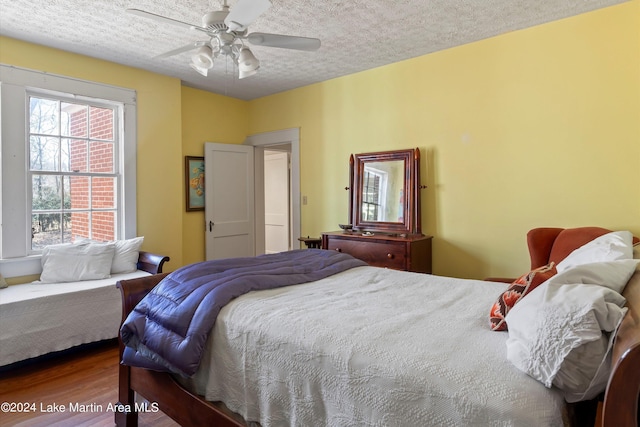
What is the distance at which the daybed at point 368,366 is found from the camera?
0.95m

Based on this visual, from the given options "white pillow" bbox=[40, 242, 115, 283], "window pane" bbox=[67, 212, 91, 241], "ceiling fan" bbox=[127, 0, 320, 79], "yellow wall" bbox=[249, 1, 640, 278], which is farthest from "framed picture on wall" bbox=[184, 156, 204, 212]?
"ceiling fan" bbox=[127, 0, 320, 79]

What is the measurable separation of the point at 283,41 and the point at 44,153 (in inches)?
105

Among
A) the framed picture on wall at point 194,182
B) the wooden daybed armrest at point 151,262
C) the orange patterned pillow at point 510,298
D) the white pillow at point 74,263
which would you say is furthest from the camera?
the framed picture on wall at point 194,182

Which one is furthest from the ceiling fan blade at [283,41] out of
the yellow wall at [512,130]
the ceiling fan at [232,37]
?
the yellow wall at [512,130]

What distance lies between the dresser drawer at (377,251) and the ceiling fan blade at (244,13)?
211 centimetres

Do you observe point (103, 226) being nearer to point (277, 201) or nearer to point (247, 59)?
point (247, 59)

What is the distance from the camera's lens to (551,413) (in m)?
0.92

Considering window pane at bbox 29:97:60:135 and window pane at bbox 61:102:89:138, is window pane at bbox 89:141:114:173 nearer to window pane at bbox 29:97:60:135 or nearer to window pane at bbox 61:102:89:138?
window pane at bbox 61:102:89:138

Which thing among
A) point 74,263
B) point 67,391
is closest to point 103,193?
point 74,263

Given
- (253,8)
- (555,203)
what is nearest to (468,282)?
(555,203)

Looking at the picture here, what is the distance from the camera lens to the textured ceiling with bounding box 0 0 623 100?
268 centimetres

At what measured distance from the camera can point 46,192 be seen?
11.6 feet

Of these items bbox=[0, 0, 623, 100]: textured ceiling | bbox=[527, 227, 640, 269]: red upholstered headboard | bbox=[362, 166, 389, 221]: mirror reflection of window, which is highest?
bbox=[0, 0, 623, 100]: textured ceiling

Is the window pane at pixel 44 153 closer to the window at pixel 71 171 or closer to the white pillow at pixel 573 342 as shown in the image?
the window at pixel 71 171
